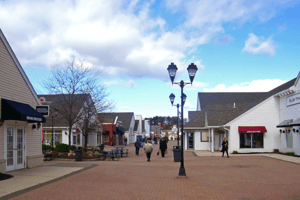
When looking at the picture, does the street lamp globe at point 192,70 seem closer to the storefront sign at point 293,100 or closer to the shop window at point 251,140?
the storefront sign at point 293,100

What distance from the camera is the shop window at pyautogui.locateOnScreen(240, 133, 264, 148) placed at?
28031 mm

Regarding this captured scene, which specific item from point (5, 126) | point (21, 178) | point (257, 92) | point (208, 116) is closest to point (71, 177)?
point (21, 178)

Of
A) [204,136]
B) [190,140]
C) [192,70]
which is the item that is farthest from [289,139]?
[192,70]

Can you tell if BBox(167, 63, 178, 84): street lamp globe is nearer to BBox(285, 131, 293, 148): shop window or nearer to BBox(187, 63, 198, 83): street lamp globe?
BBox(187, 63, 198, 83): street lamp globe

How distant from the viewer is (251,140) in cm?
2819

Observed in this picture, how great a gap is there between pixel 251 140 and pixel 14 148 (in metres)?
20.8

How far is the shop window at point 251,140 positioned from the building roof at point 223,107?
2.04m

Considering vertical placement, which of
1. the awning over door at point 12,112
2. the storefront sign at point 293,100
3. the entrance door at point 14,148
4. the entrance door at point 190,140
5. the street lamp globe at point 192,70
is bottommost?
the entrance door at point 190,140

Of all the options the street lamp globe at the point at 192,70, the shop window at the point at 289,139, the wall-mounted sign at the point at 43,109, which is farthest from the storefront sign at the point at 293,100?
the wall-mounted sign at the point at 43,109

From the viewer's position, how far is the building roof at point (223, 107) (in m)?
30.1

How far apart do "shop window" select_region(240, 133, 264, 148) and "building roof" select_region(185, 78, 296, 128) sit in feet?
6.69

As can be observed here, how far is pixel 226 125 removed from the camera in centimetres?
2798

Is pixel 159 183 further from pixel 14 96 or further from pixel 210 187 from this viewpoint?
pixel 14 96

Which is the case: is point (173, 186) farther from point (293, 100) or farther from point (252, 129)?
point (252, 129)
